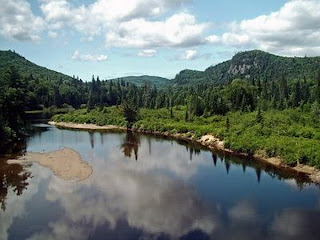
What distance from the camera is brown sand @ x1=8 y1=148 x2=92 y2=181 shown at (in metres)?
50.5

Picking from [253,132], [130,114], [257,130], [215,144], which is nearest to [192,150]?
[215,144]

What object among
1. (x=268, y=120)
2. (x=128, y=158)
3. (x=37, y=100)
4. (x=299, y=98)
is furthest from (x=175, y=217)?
(x=37, y=100)

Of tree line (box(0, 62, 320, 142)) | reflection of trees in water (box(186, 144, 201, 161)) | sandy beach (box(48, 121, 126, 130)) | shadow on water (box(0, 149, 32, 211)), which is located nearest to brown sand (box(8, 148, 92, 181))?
shadow on water (box(0, 149, 32, 211))

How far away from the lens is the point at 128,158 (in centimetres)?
6331

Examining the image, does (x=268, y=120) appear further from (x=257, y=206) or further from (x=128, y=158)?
(x=257, y=206)

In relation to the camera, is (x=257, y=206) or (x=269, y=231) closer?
(x=269, y=231)

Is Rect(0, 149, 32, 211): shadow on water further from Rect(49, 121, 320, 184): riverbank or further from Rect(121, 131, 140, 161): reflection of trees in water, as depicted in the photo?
Rect(49, 121, 320, 184): riverbank

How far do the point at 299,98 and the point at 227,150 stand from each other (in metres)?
71.9

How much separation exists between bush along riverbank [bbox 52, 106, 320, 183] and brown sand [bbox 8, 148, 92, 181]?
27750mm

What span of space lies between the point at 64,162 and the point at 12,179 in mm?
11563

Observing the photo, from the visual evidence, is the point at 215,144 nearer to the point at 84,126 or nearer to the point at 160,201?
the point at 160,201

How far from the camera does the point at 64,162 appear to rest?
58.4 metres

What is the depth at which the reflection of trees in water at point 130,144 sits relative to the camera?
6919 cm

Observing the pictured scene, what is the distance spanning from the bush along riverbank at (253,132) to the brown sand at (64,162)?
27.8 meters
